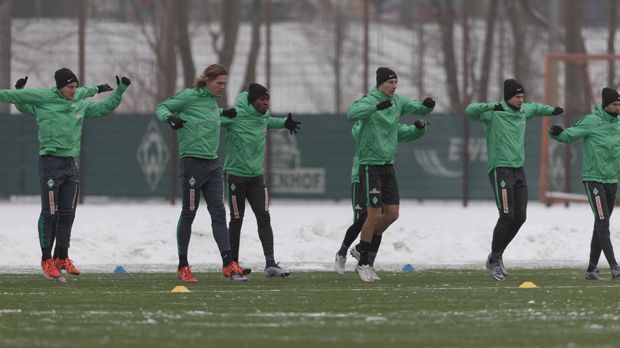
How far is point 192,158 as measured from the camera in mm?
15023

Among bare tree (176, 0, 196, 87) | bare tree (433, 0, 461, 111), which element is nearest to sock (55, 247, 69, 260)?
A: bare tree (176, 0, 196, 87)

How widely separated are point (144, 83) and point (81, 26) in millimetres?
1651

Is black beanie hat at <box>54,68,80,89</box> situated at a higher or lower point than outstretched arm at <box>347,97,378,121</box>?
higher

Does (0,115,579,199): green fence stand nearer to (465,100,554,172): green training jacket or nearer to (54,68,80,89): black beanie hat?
(465,100,554,172): green training jacket

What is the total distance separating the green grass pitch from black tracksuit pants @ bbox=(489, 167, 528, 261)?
0.54 m

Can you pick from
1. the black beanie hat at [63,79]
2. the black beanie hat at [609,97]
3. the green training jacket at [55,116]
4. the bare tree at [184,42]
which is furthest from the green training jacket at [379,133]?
the bare tree at [184,42]

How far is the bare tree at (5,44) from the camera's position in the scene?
32.6m

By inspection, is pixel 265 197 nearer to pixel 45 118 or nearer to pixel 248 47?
pixel 45 118

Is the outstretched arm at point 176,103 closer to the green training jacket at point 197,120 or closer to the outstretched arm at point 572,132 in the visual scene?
the green training jacket at point 197,120

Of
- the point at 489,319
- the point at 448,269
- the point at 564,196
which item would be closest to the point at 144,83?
the point at 564,196

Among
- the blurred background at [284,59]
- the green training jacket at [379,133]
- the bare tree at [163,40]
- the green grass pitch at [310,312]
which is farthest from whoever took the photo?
the bare tree at [163,40]

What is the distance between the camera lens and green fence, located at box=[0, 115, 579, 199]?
3162 cm

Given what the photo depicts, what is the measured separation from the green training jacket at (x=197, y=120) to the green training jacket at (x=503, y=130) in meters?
2.46

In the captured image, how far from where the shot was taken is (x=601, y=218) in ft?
51.6
